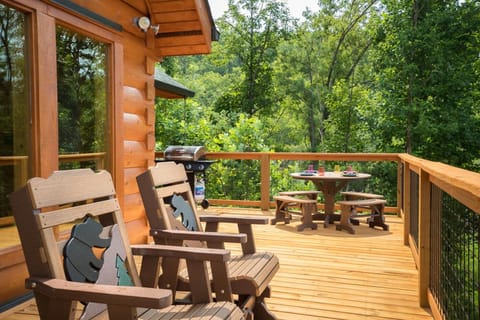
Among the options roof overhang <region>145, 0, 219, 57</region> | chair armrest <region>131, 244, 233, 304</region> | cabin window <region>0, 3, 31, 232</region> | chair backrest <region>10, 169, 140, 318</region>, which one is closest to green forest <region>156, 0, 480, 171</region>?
roof overhang <region>145, 0, 219, 57</region>

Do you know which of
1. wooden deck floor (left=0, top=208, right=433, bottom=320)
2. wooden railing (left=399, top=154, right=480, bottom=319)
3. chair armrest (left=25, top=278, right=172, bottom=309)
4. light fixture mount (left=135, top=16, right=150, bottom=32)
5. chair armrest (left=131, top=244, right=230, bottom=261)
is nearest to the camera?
chair armrest (left=25, top=278, right=172, bottom=309)

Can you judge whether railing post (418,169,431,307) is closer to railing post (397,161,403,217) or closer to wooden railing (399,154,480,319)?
wooden railing (399,154,480,319)

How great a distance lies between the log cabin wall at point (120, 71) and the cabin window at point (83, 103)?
0.09 meters

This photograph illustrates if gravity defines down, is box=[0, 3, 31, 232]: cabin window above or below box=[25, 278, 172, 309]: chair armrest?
above

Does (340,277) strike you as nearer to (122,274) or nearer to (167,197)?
(167,197)

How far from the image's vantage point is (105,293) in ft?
4.66

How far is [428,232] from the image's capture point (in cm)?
312

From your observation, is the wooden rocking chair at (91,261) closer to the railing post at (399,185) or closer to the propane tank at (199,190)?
the propane tank at (199,190)

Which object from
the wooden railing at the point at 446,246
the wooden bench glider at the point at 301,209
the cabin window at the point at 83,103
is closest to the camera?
the wooden railing at the point at 446,246

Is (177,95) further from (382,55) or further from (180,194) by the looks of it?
(382,55)

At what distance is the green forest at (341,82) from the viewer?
41.7ft

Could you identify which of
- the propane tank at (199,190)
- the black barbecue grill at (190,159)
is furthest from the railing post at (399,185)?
the propane tank at (199,190)

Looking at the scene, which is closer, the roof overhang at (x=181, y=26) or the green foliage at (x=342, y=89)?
the roof overhang at (x=181, y=26)

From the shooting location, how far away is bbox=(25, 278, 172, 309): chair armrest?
53.7 inches
